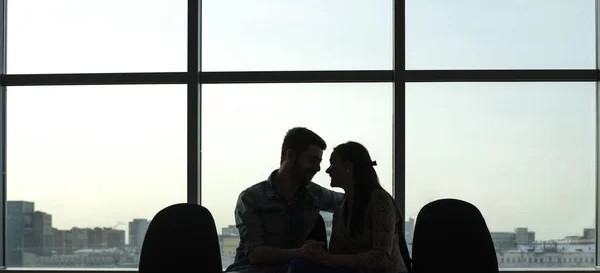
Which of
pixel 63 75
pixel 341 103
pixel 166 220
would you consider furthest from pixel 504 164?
pixel 63 75

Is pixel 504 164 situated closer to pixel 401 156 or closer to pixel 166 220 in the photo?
pixel 401 156

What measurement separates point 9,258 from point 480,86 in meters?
3.38

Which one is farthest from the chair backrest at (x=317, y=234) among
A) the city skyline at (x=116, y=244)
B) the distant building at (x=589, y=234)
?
the distant building at (x=589, y=234)

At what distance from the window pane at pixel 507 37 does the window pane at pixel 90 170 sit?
1.65 m

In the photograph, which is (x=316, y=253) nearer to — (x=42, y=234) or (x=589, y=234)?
(x=589, y=234)

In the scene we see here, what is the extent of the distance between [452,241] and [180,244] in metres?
1.24

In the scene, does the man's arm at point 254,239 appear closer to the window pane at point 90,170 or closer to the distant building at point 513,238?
the window pane at point 90,170

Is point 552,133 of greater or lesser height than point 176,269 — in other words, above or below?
above

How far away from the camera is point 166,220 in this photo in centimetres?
357

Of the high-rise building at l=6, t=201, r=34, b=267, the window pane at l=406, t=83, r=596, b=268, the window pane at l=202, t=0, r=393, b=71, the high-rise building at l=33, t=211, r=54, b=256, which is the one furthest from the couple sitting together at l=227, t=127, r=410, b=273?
the high-rise building at l=6, t=201, r=34, b=267

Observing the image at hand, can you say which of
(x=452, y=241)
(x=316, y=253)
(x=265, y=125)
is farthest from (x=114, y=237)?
(x=452, y=241)

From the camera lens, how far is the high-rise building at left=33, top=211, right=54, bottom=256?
526cm

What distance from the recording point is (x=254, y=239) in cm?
392

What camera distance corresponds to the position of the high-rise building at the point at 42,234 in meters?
5.26
